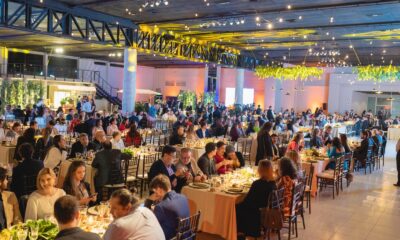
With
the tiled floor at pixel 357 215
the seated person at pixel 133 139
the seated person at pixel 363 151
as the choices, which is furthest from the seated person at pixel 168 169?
the seated person at pixel 363 151

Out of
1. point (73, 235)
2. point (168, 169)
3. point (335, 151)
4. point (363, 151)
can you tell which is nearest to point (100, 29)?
point (335, 151)

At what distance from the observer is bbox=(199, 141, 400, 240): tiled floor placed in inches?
232

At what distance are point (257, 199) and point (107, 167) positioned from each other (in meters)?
2.58

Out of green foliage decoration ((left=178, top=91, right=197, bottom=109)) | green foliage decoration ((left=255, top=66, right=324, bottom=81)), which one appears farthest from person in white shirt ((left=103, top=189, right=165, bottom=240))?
green foliage decoration ((left=178, top=91, right=197, bottom=109))

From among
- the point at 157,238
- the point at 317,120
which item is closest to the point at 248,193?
the point at 157,238

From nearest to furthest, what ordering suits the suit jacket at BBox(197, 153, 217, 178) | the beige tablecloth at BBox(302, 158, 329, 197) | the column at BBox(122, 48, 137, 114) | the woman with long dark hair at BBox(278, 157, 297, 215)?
the woman with long dark hair at BBox(278, 157, 297, 215), the suit jacket at BBox(197, 153, 217, 178), the beige tablecloth at BBox(302, 158, 329, 197), the column at BBox(122, 48, 137, 114)

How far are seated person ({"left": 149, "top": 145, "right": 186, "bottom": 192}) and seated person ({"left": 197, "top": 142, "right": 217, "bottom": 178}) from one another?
2.29ft

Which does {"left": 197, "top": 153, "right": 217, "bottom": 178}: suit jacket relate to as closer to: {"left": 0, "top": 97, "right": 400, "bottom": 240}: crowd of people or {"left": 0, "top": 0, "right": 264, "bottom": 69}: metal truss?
{"left": 0, "top": 97, "right": 400, "bottom": 240}: crowd of people

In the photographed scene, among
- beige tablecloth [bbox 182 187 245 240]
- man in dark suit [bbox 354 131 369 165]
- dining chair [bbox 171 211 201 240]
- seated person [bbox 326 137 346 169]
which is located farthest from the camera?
man in dark suit [bbox 354 131 369 165]

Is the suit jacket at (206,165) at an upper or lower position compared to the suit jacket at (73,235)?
lower

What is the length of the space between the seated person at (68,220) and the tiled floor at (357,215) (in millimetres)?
2926

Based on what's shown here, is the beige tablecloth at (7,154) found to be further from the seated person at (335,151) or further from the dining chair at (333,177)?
the seated person at (335,151)

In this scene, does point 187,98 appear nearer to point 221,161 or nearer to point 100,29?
point 100,29

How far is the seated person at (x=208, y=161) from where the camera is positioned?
Result: 653 centimetres
